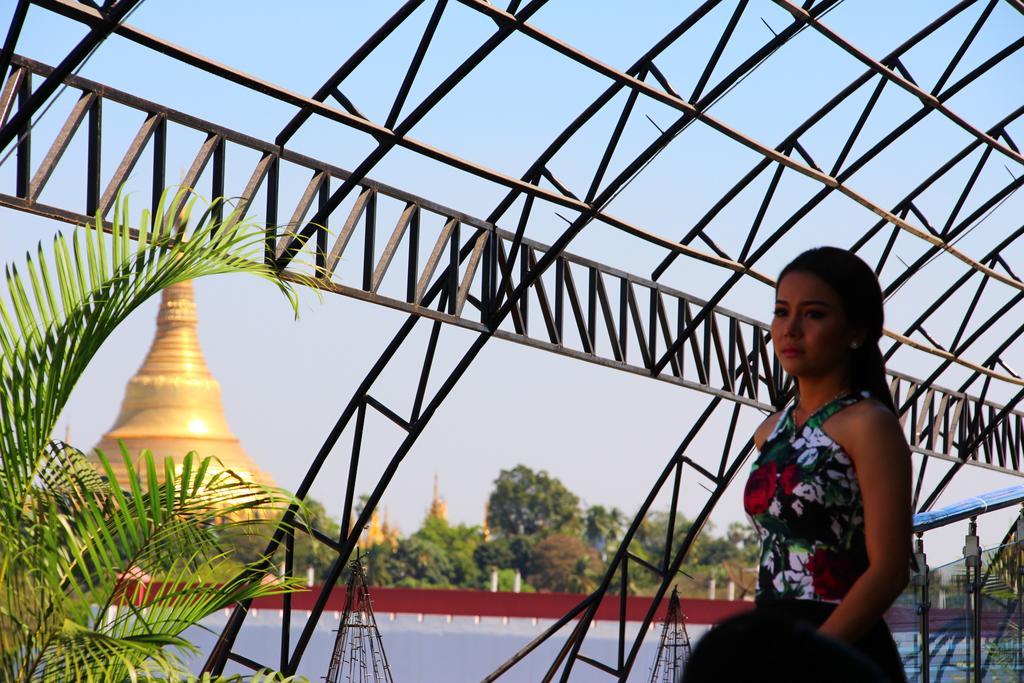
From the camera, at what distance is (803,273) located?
7.64 feet

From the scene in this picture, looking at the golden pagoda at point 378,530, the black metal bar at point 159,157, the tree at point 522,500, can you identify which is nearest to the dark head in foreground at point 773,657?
the black metal bar at point 159,157

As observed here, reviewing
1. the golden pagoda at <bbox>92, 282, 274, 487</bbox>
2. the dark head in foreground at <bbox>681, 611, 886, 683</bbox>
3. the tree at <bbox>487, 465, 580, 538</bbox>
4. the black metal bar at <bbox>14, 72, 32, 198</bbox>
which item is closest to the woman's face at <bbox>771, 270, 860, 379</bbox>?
the dark head in foreground at <bbox>681, 611, 886, 683</bbox>

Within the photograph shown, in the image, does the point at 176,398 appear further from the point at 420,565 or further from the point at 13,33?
the point at 13,33

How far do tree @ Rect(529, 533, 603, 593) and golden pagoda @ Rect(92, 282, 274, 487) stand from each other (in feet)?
47.9

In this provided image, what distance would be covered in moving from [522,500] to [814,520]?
75107mm

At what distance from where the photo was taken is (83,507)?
168 inches

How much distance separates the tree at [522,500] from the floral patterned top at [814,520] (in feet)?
240

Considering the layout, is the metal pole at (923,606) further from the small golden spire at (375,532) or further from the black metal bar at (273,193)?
the small golden spire at (375,532)

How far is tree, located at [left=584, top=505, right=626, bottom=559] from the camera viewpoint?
72.5 meters

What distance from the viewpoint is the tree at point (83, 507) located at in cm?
403

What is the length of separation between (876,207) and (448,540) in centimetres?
5719

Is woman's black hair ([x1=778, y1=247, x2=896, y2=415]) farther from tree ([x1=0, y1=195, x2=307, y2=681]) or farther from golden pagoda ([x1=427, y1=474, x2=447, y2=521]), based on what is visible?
golden pagoda ([x1=427, y1=474, x2=447, y2=521])

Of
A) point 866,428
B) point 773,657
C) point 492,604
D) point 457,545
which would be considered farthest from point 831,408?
point 457,545

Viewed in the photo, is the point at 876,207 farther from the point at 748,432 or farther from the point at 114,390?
the point at 114,390
